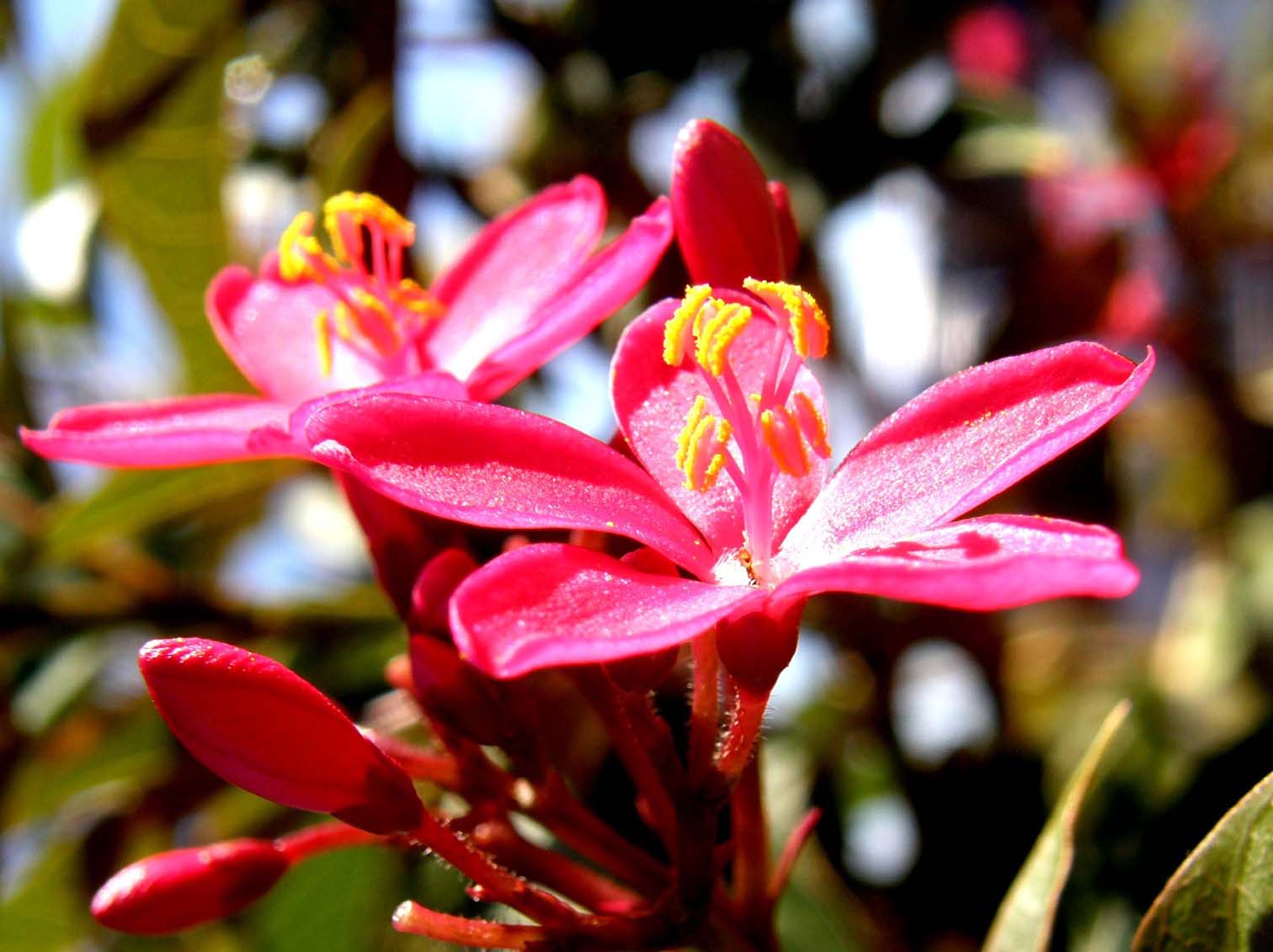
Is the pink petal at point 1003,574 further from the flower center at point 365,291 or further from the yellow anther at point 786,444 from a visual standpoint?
the flower center at point 365,291

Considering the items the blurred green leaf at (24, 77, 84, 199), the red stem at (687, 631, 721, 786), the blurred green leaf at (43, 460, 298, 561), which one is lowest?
the blurred green leaf at (43, 460, 298, 561)

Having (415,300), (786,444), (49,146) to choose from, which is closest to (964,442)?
(786,444)

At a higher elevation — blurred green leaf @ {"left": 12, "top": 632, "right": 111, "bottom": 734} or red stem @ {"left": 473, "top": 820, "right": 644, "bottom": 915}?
red stem @ {"left": 473, "top": 820, "right": 644, "bottom": 915}

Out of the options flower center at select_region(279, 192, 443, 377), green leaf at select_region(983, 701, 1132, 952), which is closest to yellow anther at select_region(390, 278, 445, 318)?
flower center at select_region(279, 192, 443, 377)

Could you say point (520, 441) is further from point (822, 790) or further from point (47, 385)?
point (47, 385)

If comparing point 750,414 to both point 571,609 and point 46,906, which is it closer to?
point 571,609

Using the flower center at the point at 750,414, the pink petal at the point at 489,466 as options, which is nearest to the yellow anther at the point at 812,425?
the flower center at the point at 750,414

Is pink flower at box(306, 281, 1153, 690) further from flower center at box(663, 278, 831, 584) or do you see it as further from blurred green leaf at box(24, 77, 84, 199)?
blurred green leaf at box(24, 77, 84, 199)
